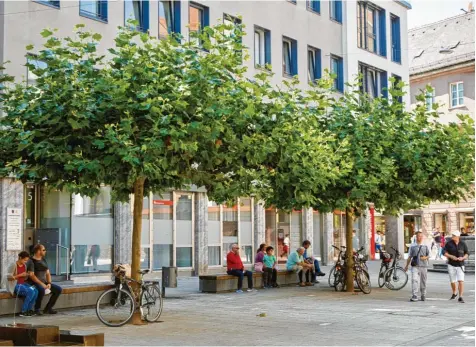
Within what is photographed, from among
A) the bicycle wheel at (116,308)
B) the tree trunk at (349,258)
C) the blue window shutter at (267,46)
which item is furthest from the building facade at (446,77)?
the bicycle wheel at (116,308)

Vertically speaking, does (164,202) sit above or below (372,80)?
below

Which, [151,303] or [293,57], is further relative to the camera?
[293,57]

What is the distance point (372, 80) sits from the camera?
41000mm

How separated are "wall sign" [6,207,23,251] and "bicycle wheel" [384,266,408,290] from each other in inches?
395

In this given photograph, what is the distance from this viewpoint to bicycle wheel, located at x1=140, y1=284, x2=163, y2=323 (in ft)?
50.5

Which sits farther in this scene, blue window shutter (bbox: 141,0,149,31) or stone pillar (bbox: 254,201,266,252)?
stone pillar (bbox: 254,201,266,252)

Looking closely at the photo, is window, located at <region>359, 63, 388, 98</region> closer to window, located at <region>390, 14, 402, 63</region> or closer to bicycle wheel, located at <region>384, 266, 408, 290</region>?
window, located at <region>390, 14, 402, 63</region>

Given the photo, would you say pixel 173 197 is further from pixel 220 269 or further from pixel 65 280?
pixel 65 280

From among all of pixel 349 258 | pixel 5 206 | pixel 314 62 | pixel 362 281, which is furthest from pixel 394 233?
pixel 5 206

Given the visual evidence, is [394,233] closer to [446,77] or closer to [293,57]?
[293,57]

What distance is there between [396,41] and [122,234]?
21172 mm

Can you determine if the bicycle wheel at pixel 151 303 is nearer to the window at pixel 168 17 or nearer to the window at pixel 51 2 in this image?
the window at pixel 51 2

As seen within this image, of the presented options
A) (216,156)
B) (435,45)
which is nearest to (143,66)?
(216,156)

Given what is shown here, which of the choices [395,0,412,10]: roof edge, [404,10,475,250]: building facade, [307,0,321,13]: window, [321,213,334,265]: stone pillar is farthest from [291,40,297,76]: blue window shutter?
[404,10,475,250]: building facade
